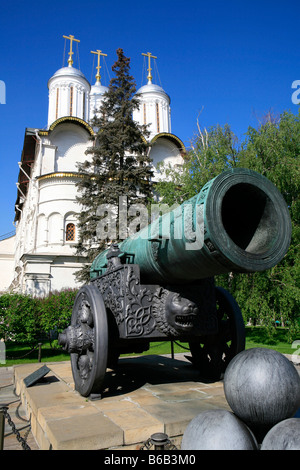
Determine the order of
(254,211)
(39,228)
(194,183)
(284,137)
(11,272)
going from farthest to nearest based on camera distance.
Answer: (11,272)
(39,228)
(194,183)
(284,137)
(254,211)

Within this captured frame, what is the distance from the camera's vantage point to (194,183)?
15.9m

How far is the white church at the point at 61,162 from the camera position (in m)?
21.1

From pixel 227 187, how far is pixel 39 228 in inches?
861

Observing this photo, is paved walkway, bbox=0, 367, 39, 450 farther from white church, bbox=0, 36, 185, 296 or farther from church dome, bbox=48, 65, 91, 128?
church dome, bbox=48, 65, 91, 128

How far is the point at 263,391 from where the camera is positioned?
261 cm

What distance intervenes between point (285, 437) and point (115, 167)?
54.0 ft

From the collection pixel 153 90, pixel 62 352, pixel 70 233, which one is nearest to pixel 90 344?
pixel 62 352

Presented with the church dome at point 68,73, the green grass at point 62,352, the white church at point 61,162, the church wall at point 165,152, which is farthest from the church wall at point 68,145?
the green grass at point 62,352

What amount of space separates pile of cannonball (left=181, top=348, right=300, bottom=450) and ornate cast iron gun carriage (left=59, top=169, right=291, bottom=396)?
2.59 feet

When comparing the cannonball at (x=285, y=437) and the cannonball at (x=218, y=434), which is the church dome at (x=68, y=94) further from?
the cannonball at (x=285, y=437)

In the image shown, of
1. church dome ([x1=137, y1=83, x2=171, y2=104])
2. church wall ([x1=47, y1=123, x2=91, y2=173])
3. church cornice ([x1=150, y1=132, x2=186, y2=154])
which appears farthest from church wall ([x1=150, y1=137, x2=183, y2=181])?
church dome ([x1=137, y1=83, x2=171, y2=104])
